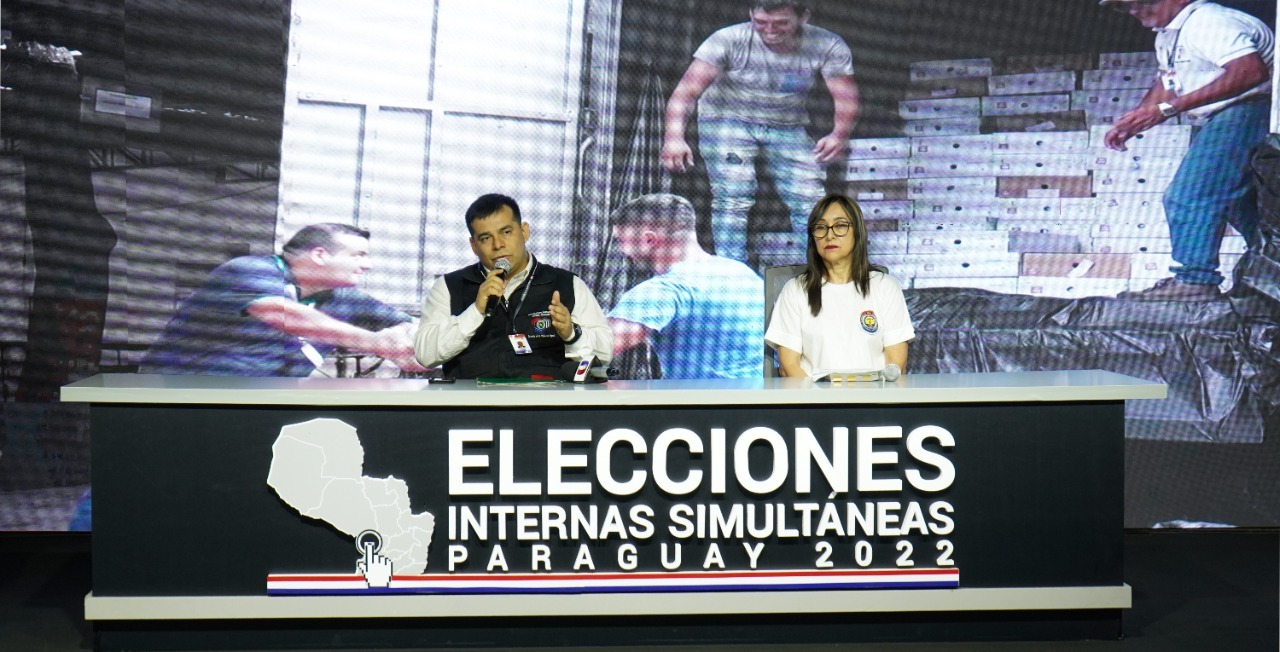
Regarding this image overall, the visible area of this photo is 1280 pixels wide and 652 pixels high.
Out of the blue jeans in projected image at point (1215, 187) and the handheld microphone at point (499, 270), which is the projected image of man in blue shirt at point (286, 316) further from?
the blue jeans in projected image at point (1215, 187)

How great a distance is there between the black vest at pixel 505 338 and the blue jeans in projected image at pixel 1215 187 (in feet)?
10.9

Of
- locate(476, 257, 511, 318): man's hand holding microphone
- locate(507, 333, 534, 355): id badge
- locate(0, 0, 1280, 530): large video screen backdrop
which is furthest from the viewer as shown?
locate(0, 0, 1280, 530): large video screen backdrop

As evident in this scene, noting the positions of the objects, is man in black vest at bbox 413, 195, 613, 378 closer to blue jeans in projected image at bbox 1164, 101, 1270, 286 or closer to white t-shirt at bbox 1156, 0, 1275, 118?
blue jeans in projected image at bbox 1164, 101, 1270, 286

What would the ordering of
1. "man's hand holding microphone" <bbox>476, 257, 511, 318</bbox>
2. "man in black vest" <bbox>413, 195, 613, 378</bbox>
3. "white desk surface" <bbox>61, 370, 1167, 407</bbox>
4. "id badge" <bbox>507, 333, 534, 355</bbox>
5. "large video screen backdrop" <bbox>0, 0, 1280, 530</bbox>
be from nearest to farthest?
"white desk surface" <bbox>61, 370, 1167, 407</bbox>, "man's hand holding microphone" <bbox>476, 257, 511, 318</bbox>, "id badge" <bbox>507, 333, 534, 355</bbox>, "man in black vest" <bbox>413, 195, 613, 378</bbox>, "large video screen backdrop" <bbox>0, 0, 1280, 530</bbox>

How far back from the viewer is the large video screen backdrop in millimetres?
5391

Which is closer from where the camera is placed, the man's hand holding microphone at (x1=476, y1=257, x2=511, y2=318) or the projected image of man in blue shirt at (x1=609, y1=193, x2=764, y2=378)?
the man's hand holding microphone at (x1=476, y1=257, x2=511, y2=318)

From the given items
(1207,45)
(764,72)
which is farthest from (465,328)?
(1207,45)

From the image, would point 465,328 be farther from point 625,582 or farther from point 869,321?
point 869,321

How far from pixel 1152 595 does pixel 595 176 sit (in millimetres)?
2943

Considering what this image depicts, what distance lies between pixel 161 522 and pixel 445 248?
234cm

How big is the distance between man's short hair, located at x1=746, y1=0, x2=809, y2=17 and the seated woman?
6.44 ft

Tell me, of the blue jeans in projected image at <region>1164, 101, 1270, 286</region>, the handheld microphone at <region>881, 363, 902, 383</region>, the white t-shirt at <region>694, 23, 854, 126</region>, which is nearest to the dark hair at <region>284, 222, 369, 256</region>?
the white t-shirt at <region>694, 23, 854, 126</region>

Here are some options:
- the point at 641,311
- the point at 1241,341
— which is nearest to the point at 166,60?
the point at 641,311

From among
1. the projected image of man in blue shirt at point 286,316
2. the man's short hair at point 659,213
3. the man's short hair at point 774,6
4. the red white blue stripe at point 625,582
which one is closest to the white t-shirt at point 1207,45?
the man's short hair at point 774,6
